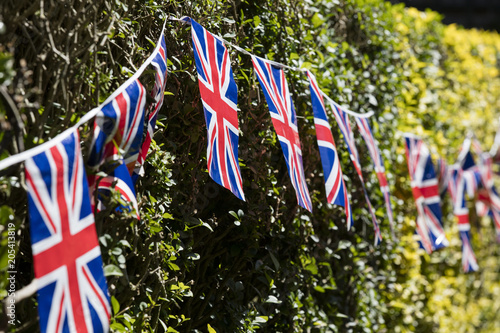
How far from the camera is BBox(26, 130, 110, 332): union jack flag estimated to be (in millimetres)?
1379

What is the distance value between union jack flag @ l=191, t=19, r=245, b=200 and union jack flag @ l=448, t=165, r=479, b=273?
8.87ft

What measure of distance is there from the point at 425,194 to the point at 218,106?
7.54 ft

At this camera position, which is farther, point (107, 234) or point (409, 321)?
point (409, 321)

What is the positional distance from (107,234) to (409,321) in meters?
2.87

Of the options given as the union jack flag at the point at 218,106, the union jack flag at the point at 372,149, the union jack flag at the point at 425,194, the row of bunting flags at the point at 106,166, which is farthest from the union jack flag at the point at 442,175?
the union jack flag at the point at 218,106

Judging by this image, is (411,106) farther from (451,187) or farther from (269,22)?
(269,22)

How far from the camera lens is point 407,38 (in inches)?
180

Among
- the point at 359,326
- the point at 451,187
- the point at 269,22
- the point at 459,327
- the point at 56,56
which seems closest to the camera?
the point at 56,56

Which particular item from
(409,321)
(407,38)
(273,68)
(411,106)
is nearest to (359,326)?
(409,321)

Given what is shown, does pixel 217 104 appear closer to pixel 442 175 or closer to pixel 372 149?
pixel 372 149

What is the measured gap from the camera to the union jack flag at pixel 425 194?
389 centimetres

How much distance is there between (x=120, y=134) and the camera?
171cm

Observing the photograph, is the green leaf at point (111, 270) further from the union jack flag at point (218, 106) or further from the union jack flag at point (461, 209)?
the union jack flag at point (461, 209)

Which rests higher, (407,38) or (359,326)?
(407,38)
